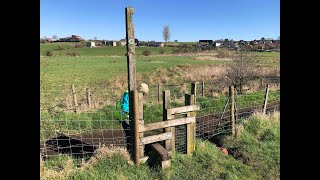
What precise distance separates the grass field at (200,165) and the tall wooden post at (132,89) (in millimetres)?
239

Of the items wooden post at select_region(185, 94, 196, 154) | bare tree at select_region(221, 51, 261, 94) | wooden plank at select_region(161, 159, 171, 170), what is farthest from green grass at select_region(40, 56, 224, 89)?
wooden plank at select_region(161, 159, 171, 170)

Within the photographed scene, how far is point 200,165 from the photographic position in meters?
6.35

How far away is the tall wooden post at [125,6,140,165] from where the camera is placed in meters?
5.78

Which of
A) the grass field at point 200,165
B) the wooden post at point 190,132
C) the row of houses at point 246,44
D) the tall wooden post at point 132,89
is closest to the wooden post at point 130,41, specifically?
the tall wooden post at point 132,89

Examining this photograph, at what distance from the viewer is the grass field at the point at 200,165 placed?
5.44 m

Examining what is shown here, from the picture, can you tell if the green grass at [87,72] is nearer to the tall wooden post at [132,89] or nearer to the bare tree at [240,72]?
the bare tree at [240,72]

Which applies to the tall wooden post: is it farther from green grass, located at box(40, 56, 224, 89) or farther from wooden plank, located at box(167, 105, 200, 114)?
green grass, located at box(40, 56, 224, 89)

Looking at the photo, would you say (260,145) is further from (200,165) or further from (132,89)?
(132,89)

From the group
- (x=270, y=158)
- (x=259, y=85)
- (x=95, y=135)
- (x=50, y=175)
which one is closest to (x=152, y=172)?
(x=50, y=175)

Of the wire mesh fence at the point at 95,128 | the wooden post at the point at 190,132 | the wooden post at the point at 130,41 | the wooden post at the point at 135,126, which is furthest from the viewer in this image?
the wire mesh fence at the point at 95,128
